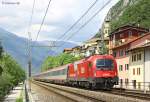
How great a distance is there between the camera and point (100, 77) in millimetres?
43594

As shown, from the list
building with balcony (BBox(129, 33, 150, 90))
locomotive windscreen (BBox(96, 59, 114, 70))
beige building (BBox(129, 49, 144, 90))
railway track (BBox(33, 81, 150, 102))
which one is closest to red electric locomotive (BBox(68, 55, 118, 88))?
locomotive windscreen (BBox(96, 59, 114, 70))

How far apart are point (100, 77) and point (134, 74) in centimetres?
3161

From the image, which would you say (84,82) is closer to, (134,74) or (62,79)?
(62,79)

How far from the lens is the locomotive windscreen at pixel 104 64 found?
4444cm

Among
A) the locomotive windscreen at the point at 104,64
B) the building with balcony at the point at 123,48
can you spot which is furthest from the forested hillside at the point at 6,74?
the building with balcony at the point at 123,48

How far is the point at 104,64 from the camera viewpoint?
4478 centimetres

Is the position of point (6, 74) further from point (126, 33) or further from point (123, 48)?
point (126, 33)

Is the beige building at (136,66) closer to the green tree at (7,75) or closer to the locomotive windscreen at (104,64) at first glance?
the green tree at (7,75)

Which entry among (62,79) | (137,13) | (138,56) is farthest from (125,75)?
(137,13)

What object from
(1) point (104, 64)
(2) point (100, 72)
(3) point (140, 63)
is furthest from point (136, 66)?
(2) point (100, 72)

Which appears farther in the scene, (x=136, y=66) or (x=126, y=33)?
(x=126, y=33)

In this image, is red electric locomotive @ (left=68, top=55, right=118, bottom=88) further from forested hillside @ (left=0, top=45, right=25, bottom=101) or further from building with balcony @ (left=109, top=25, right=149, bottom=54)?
building with balcony @ (left=109, top=25, right=149, bottom=54)

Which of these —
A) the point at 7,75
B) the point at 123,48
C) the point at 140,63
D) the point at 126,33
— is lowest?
the point at 7,75

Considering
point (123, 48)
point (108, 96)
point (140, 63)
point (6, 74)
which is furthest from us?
point (123, 48)
